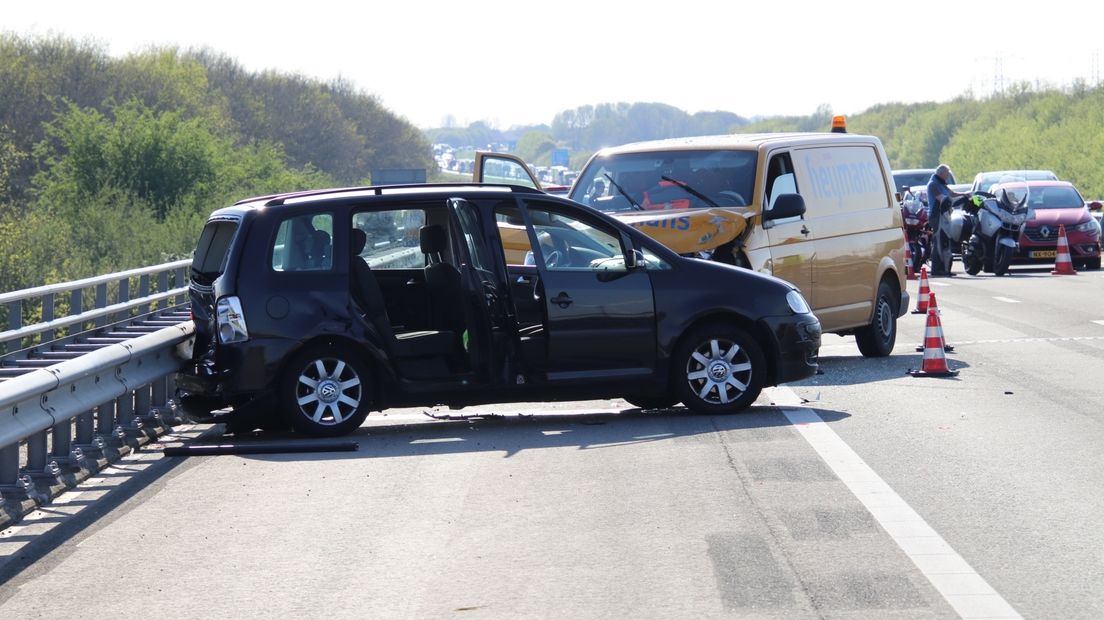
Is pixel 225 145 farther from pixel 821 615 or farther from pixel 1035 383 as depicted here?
pixel 821 615

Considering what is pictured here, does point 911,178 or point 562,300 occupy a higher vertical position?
point 562,300

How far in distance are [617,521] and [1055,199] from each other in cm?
2656

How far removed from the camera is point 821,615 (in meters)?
6.06

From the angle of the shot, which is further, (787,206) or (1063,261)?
(1063,261)

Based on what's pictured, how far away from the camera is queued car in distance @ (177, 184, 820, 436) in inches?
433

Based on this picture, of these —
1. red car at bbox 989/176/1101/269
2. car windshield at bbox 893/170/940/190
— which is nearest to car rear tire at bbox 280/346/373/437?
red car at bbox 989/176/1101/269

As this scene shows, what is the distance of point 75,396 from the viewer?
9523mm

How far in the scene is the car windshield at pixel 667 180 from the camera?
14.5 meters

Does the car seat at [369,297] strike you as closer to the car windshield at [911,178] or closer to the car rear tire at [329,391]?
the car rear tire at [329,391]

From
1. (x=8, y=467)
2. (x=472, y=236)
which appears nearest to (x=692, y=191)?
(x=472, y=236)

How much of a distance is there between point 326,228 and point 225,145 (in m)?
60.4

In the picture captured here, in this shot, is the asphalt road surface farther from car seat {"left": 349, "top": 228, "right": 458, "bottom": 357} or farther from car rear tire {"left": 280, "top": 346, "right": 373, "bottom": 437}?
car seat {"left": 349, "top": 228, "right": 458, "bottom": 357}

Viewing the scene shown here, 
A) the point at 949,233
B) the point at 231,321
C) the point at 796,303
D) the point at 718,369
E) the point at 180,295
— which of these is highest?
the point at 231,321

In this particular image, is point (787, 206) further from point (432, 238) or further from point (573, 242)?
point (432, 238)
